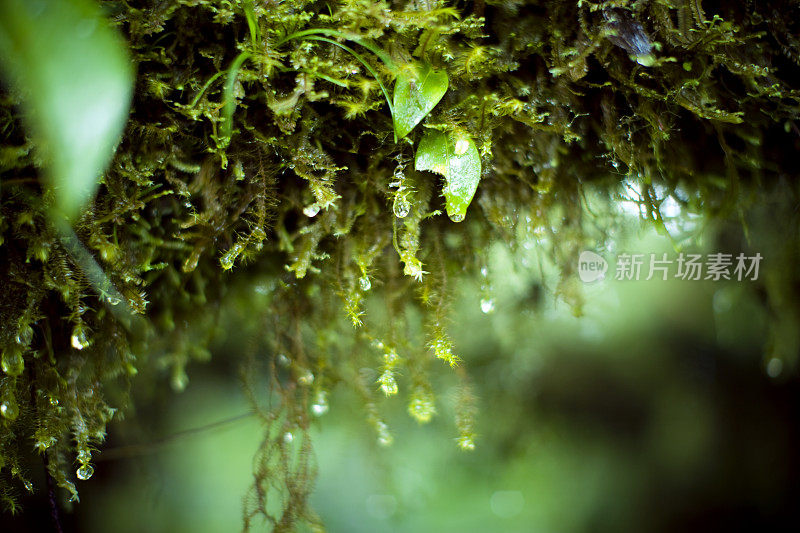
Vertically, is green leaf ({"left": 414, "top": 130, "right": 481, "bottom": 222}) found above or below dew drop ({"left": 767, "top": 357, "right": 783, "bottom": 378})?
above

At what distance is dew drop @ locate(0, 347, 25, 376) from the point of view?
1.68 ft

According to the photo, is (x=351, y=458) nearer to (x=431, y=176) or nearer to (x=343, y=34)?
(x=431, y=176)

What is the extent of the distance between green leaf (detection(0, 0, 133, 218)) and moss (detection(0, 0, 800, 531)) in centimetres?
6

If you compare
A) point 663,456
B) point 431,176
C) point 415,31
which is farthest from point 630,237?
point 663,456

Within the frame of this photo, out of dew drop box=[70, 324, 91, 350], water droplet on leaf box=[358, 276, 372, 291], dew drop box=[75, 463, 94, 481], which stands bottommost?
dew drop box=[75, 463, 94, 481]

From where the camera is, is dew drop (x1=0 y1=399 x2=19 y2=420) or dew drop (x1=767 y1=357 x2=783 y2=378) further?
dew drop (x1=767 y1=357 x2=783 y2=378)

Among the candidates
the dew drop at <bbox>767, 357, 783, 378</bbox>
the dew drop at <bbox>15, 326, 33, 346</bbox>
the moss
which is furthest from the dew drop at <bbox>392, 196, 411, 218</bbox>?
the dew drop at <bbox>767, 357, 783, 378</bbox>

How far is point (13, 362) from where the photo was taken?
1.69 feet

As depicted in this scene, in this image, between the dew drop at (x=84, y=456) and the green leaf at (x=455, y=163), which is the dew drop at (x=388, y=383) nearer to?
the green leaf at (x=455, y=163)

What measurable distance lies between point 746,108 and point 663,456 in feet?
2.72

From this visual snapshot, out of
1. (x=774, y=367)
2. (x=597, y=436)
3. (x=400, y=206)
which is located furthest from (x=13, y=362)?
(x=774, y=367)

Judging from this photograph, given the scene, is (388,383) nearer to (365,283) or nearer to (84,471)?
(365,283)

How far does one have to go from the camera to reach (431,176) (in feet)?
1.89

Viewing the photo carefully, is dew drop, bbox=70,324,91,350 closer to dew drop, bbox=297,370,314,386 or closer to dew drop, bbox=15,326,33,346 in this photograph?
dew drop, bbox=15,326,33,346
